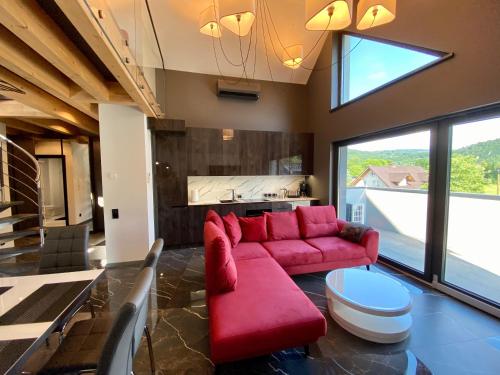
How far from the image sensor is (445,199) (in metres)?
2.73

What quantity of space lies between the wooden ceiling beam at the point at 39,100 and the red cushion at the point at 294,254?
373 cm

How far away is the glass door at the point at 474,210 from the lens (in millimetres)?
2365

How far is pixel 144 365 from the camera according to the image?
1716mm

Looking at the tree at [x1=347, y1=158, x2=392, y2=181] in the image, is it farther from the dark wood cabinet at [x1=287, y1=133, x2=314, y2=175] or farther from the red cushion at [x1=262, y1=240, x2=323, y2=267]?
the red cushion at [x1=262, y1=240, x2=323, y2=267]

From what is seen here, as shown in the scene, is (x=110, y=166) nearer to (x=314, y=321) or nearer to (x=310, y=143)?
(x=314, y=321)

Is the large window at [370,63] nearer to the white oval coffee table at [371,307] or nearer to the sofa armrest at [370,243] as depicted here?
the sofa armrest at [370,243]

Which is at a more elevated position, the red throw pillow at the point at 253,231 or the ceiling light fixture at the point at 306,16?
the ceiling light fixture at the point at 306,16

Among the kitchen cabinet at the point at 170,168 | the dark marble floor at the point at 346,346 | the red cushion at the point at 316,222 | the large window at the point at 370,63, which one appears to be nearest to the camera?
the dark marble floor at the point at 346,346

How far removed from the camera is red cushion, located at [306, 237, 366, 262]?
3.00 m

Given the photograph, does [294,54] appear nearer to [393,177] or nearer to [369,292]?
[393,177]

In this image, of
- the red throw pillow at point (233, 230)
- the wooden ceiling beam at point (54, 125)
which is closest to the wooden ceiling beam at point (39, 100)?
the wooden ceiling beam at point (54, 125)

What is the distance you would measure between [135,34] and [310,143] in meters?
3.92

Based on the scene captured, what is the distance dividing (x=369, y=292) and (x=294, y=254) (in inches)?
37.1

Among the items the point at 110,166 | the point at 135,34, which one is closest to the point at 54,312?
the point at 110,166
